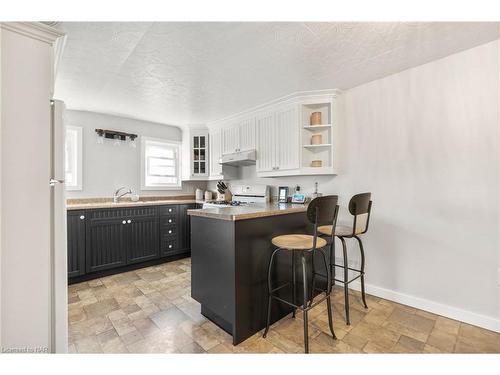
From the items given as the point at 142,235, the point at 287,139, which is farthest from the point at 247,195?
the point at 142,235

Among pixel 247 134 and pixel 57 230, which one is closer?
pixel 57 230

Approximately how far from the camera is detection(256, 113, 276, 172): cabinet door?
3143 mm

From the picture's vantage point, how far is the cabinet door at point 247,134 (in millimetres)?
3453

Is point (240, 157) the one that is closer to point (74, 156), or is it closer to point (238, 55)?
point (238, 55)

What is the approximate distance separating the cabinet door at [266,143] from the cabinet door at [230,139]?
49 cm

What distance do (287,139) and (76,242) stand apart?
119 inches

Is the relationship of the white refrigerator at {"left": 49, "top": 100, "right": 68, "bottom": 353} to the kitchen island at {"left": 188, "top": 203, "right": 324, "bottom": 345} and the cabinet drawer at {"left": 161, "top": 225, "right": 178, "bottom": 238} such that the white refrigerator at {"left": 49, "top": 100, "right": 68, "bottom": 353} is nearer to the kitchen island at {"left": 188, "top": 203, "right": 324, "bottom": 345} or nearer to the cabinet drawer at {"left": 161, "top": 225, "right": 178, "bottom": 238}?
the kitchen island at {"left": 188, "top": 203, "right": 324, "bottom": 345}

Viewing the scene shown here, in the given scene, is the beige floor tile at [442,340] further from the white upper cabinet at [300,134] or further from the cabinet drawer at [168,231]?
the cabinet drawer at [168,231]

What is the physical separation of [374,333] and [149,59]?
3.03m

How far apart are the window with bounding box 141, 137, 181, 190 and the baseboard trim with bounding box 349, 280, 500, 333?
3565 millimetres

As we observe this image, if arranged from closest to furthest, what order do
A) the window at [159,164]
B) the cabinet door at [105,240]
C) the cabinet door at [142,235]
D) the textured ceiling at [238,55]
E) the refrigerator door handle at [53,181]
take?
the refrigerator door handle at [53,181] → the textured ceiling at [238,55] → the cabinet door at [105,240] → the cabinet door at [142,235] → the window at [159,164]

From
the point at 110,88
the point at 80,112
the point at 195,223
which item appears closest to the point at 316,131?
the point at 195,223

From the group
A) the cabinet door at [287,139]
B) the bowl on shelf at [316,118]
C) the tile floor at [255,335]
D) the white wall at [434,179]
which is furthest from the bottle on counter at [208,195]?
the white wall at [434,179]

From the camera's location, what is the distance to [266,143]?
3.23 m
